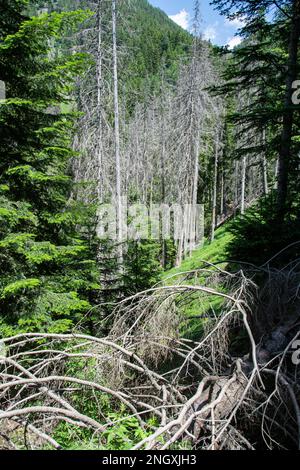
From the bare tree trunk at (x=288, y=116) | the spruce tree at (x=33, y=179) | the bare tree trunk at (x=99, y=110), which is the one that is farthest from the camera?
the bare tree trunk at (x=99, y=110)

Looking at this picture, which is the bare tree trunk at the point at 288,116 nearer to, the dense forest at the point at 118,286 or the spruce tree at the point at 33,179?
the dense forest at the point at 118,286

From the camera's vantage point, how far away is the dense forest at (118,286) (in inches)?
132

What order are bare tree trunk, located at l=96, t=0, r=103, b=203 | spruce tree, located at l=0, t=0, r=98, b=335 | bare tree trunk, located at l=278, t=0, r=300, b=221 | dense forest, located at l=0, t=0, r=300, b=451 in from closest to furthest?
1. dense forest, located at l=0, t=0, r=300, b=451
2. spruce tree, located at l=0, t=0, r=98, b=335
3. bare tree trunk, located at l=278, t=0, r=300, b=221
4. bare tree trunk, located at l=96, t=0, r=103, b=203

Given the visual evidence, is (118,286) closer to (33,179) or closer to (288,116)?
(33,179)

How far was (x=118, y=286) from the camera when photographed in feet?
31.7

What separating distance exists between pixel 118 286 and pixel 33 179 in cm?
442

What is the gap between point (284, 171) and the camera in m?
7.11

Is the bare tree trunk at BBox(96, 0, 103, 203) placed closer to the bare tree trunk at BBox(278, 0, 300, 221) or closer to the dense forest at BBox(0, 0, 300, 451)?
the dense forest at BBox(0, 0, 300, 451)

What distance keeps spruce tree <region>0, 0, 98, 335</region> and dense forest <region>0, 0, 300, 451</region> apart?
1.2 inches

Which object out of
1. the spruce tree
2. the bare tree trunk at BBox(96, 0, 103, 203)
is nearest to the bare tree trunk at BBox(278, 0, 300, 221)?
the spruce tree

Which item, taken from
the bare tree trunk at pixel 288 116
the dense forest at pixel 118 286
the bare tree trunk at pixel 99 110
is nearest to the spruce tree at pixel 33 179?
the dense forest at pixel 118 286

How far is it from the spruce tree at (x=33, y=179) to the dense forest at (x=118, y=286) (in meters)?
0.03

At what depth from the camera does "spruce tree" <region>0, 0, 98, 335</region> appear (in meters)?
5.92
